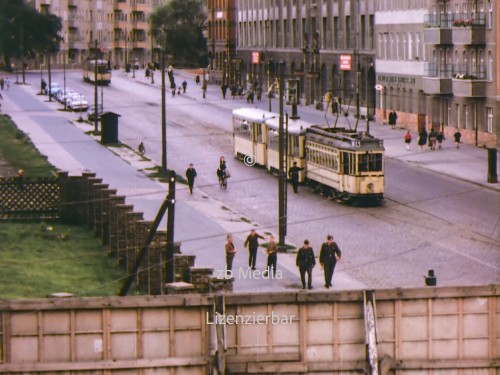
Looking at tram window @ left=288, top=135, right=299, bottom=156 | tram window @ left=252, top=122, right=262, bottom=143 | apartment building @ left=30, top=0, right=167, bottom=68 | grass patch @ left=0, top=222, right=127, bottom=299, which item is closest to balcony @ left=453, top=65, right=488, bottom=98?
tram window @ left=252, top=122, right=262, bottom=143

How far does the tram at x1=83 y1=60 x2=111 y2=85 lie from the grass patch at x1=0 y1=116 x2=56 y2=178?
41.6m

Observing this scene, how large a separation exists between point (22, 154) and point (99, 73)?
6152 cm

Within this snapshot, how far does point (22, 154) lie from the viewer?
76875mm

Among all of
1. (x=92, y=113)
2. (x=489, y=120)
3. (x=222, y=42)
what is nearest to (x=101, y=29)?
(x=222, y=42)

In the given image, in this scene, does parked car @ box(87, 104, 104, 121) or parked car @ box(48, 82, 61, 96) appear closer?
parked car @ box(87, 104, 104, 121)

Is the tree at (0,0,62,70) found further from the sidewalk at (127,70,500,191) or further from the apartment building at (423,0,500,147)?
the apartment building at (423,0,500,147)

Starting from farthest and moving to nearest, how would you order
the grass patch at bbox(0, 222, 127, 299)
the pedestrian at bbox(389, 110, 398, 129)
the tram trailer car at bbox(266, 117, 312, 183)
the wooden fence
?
1. the pedestrian at bbox(389, 110, 398, 129)
2. the tram trailer car at bbox(266, 117, 312, 183)
3. the wooden fence
4. the grass patch at bbox(0, 222, 127, 299)

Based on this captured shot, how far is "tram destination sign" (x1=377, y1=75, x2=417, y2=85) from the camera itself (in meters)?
95.2

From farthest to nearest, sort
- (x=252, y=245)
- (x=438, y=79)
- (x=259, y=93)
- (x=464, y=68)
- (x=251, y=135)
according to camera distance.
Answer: (x=259, y=93), (x=438, y=79), (x=464, y=68), (x=251, y=135), (x=252, y=245)

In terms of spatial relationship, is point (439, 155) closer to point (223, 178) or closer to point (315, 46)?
point (223, 178)

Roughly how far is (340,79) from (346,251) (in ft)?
202

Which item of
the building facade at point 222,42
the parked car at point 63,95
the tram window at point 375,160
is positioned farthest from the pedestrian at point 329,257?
the building facade at point 222,42

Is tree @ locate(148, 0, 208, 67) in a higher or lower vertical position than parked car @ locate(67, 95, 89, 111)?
higher

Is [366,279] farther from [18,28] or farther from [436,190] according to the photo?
[18,28]
